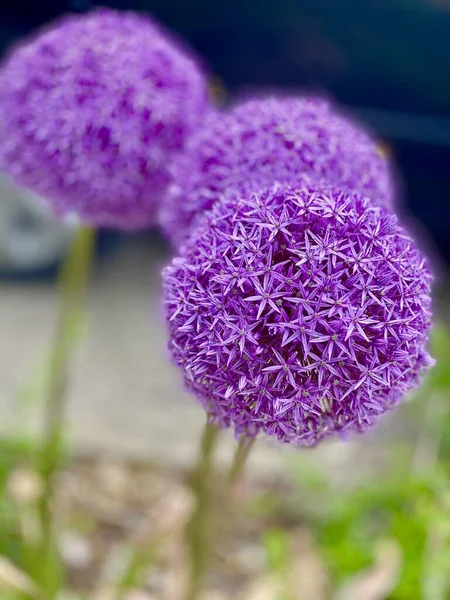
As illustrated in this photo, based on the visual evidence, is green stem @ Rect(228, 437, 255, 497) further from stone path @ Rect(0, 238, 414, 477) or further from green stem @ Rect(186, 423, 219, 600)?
stone path @ Rect(0, 238, 414, 477)

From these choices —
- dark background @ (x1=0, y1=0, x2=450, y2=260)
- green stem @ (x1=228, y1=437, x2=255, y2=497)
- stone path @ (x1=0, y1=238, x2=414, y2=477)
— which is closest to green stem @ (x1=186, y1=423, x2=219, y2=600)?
green stem @ (x1=228, y1=437, x2=255, y2=497)

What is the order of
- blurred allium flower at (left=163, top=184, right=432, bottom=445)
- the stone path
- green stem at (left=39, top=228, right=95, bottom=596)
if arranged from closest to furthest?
blurred allium flower at (left=163, top=184, right=432, bottom=445)
green stem at (left=39, top=228, right=95, bottom=596)
the stone path

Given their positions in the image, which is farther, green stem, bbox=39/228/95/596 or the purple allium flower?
green stem, bbox=39/228/95/596

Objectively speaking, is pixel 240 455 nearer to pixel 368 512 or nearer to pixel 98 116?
pixel 98 116

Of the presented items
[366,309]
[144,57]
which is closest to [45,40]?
[144,57]

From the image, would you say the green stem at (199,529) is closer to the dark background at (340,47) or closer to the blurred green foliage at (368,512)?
the blurred green foliage at (368,512)

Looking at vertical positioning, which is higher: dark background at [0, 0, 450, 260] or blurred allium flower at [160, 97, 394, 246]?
dark background at [0, 0, 450, 260]
